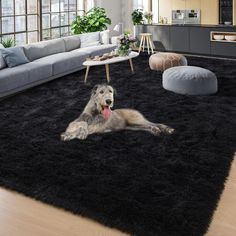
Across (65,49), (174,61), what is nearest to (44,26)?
(65,49)

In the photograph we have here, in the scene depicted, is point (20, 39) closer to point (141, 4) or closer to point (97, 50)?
point (97, 50)

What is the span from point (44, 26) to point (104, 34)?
4.67 feet

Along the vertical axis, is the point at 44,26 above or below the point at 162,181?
above

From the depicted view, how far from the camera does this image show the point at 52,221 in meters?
2.57

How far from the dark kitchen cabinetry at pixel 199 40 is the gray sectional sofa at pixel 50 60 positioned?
7.21ft

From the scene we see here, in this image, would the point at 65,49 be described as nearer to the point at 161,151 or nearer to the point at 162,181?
the point at 161,151

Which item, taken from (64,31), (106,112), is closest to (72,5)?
(64,31)

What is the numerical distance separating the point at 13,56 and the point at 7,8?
1.81 m

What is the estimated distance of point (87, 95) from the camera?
5.66 meters

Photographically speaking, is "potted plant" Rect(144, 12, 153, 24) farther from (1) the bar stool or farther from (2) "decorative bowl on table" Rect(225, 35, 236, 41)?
(2) "decorative bowl on table" Rect(225, 35, 236, 41)

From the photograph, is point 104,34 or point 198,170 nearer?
point 198,170

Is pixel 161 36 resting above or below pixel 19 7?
below

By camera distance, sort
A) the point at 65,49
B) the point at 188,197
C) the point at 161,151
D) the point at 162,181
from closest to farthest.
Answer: the point at 188,197 < the point at 162,181 < the point at 161,151 < the point at 65,49

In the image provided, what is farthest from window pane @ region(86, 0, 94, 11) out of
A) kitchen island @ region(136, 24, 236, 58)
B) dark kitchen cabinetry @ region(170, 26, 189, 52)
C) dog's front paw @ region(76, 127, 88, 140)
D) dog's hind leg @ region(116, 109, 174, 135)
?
dog's front paw @ region(76, 127, 88, 140)
